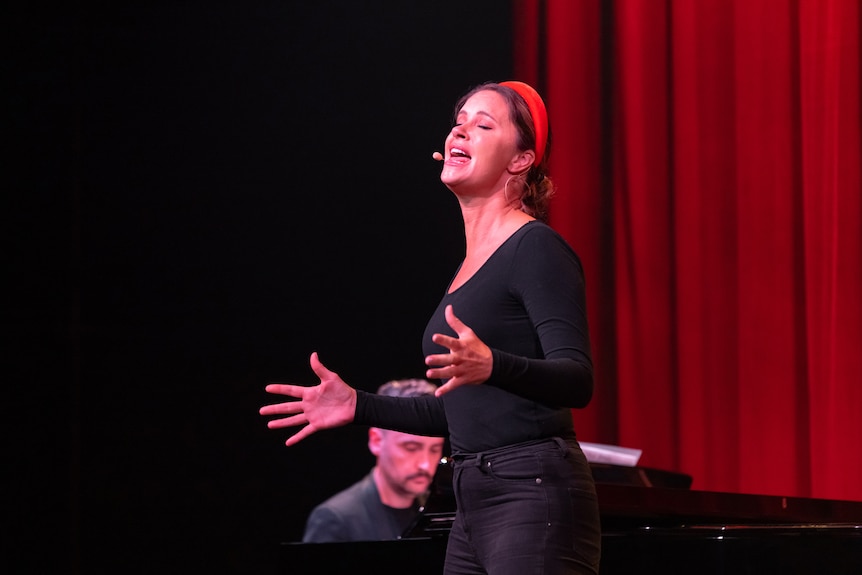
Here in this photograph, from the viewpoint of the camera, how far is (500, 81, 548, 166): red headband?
185 centimetres

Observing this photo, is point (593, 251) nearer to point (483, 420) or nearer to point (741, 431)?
Answer: point (741, 431)

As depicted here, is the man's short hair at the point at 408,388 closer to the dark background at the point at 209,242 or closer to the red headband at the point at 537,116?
the dark background at the point at 209,242

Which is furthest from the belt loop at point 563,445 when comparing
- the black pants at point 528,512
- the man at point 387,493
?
the man at point 387,493

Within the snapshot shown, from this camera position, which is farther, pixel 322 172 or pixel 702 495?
pixel 322 172

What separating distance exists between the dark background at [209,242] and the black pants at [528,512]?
2.90 m

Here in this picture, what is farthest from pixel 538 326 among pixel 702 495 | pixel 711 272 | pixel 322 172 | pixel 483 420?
pixel 322 172

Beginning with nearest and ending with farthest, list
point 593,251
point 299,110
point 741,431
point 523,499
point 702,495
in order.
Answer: point 523,499
point 702,495
point 741,431
point 593,251
point 299,110

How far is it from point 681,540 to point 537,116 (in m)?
0.91

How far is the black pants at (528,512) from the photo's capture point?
1.49 m

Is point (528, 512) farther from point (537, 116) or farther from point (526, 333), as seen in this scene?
point (537, 116)

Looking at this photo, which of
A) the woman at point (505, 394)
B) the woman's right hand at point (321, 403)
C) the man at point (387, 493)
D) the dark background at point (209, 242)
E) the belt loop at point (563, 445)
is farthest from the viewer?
the dark background at point (209, 242)

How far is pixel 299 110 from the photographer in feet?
14.9

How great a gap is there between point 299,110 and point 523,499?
331 cm

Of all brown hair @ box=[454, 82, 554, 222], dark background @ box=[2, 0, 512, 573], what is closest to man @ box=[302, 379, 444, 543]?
dark background @ box=[2, 0, 512, 573]
